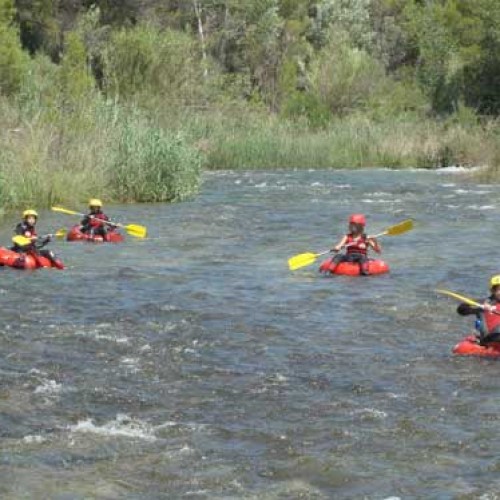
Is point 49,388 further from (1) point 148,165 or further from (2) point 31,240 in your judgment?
(1) point 148,165

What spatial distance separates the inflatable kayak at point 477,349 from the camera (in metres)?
9.20

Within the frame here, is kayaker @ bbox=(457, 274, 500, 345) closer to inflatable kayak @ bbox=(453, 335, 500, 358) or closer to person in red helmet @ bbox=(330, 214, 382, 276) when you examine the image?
inflatable kayak @ bbox=(453, 335, 500, 358)

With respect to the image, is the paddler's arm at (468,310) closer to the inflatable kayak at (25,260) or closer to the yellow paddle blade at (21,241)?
the inflatable kayak at (25,260)

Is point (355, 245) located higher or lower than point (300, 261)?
higher

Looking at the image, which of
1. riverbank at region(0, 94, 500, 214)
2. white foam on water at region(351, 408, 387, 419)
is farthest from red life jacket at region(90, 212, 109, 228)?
white foam on water at region(351, 408, 387, 419)

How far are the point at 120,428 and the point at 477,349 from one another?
132 inches

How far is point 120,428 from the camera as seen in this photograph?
7.14 m

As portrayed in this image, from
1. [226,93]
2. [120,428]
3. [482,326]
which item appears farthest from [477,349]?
[226,93]

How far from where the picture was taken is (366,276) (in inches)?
526

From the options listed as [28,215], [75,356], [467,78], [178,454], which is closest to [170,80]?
[467,78]

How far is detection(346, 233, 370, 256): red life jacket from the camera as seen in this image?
45.1 feet

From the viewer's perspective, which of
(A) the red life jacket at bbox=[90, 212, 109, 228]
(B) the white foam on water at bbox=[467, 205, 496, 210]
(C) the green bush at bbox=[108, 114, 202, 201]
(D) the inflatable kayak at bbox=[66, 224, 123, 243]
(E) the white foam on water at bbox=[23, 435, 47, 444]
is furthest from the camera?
(C) the green bush at bbox=[108, 114, 202, 201]

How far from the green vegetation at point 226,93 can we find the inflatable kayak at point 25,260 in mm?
4736

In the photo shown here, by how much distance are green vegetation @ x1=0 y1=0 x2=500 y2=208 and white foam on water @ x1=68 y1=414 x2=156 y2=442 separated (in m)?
11.5
